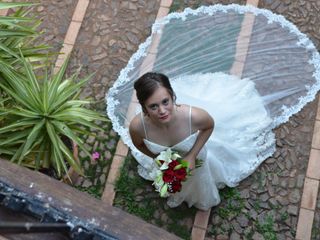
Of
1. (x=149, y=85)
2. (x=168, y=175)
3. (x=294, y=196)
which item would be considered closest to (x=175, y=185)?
(x=168, y=175)

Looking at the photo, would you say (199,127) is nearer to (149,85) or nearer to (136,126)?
(136,126)

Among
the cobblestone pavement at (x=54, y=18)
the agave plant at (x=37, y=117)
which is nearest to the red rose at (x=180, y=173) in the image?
the agave plant at (x=37, y=117)

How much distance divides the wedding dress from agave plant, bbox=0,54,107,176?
0.96 meters

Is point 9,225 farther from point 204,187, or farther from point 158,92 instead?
point 204,187

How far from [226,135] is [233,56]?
0.97 metres

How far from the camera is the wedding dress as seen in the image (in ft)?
14.0

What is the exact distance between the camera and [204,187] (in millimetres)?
4027

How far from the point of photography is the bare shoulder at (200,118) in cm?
332

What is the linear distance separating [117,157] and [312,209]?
1.80 m

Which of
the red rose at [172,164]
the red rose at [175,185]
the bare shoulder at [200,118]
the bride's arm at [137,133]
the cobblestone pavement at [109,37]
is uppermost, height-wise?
the cobblestone pavement at [109,37]

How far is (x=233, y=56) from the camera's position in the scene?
16.0 feet

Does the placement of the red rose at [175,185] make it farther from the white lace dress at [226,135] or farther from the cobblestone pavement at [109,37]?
the cobblestone pavement at [109,37]

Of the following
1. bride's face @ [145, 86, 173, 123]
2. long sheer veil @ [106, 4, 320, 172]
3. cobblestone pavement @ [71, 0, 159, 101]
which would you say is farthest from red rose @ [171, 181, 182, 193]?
cobblestone pavement @ [71, 0, 159, 101]

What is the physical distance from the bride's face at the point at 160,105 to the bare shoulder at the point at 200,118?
23cm
